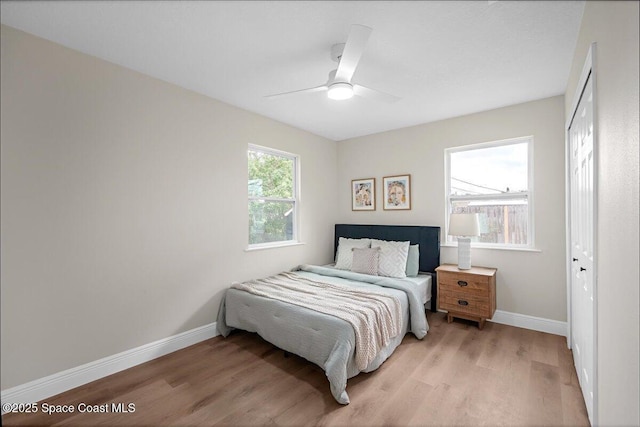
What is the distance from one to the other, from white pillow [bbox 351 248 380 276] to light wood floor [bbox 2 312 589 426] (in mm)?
992

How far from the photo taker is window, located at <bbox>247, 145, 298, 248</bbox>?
364 cm

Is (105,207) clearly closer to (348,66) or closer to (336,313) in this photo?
(336,313)

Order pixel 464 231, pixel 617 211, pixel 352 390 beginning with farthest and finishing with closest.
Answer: pixel 464 231
pixel 352 390
pixel 617 211

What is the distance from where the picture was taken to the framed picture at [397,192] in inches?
162

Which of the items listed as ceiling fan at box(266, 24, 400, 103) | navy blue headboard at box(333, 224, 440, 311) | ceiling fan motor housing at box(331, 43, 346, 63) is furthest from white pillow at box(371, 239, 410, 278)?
ceiling fan motor housing at box(331, 43, 346, 63)

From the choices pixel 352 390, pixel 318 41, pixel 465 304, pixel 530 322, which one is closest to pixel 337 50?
Result: pixel 318 41

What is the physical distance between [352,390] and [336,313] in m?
0.55

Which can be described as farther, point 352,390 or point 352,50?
point 352,390

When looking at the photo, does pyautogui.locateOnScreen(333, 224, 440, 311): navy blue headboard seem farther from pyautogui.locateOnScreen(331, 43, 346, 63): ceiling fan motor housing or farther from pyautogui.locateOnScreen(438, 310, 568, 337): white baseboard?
pyautogui.locateOnScreen(331, 43, 346, 63): ceiling fan motor housing

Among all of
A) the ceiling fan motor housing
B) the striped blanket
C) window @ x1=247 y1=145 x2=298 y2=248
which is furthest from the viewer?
window @ x1=247 y1=145 x2=298 y2=248

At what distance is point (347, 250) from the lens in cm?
411

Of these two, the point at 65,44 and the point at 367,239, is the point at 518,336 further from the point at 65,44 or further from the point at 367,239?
the point at 65,44

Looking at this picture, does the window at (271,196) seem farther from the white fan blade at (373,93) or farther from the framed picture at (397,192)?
the white fan blade at (373,93)

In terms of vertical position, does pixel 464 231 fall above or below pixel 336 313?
above
